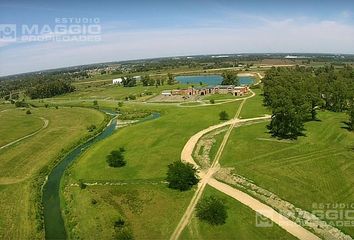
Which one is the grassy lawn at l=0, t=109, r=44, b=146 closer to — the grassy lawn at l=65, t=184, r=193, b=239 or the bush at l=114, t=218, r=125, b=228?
the grassy lawn at l=65, t=184, r=193, b=239

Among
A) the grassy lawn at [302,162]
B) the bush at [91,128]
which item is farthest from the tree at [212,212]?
the bush at [91,128]

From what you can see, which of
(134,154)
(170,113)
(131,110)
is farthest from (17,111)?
(134,154)

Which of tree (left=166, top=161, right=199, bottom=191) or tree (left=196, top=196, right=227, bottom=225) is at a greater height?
tree (left=166, top=161, right=199, bottom=191)

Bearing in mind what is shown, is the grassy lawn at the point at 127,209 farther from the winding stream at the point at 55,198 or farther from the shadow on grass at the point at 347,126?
the shadow on grass at the point at 347,126

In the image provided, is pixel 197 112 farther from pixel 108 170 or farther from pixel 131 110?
pixel 108 170

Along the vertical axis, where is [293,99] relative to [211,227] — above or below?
above

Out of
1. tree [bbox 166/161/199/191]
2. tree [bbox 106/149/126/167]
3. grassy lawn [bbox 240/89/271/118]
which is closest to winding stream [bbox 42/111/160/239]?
tree [bbox 106/149/126/167]
